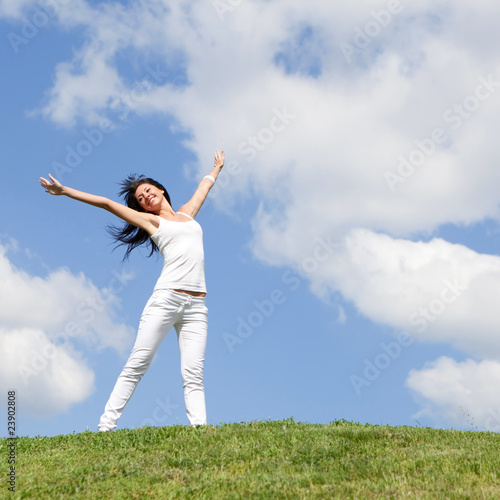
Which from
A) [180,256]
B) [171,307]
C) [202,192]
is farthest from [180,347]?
[202,192]

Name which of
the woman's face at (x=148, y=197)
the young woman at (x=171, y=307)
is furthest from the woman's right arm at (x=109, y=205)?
the woman's face at (x=148, y=197)

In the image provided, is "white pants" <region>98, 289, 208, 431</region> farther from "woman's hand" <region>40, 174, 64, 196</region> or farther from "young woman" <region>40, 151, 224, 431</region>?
"woman's hand" <region>40, 174, 64, 196</region>

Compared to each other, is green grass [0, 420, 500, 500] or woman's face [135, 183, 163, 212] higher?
woman's face [135, 183, 163, 212]

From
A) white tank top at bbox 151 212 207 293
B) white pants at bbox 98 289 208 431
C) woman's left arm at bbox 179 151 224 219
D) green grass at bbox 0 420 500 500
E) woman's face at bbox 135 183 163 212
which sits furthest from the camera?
woman's left arm at bbox 179 151 224 219

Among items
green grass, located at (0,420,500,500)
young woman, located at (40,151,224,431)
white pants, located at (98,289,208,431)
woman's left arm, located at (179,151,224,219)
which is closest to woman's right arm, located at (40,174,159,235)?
young woman, located at (40,151,224,431)

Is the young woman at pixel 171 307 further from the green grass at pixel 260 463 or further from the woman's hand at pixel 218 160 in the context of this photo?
the woman's hand at pixel 218 160

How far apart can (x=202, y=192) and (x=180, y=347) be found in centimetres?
316

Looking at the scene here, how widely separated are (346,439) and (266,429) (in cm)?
140

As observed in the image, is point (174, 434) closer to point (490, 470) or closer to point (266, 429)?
point (266, 429)

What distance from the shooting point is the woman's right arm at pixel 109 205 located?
9852 millimetres

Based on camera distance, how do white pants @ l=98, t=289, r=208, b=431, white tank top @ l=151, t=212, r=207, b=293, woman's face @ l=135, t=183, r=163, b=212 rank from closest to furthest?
white pants @ l=98, t=289, r=208, b=431 → white tank top @ l=151, t=212, r=207, b=293 → woman's face @ l=135, t=183, r=163, b=212

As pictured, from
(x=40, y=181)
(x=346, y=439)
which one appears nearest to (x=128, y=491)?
(x=346, y=439)

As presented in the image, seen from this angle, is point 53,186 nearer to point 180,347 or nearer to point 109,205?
point 109,205

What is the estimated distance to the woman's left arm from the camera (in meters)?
11.2
